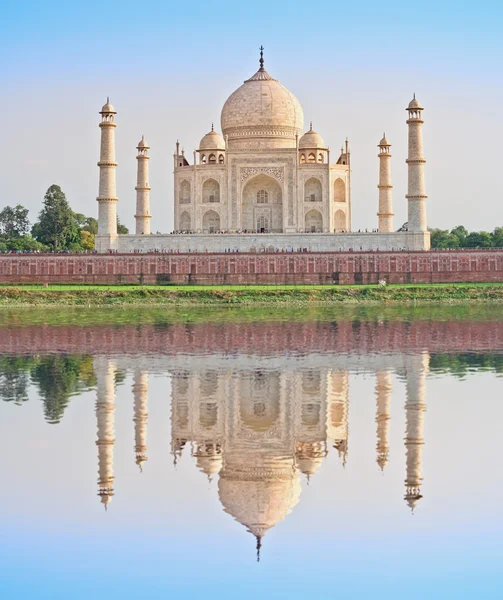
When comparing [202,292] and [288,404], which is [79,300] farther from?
[288,404]

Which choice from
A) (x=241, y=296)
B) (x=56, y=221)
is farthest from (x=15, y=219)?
(x=241, y=296)

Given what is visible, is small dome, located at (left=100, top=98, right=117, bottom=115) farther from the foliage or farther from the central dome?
the foliage

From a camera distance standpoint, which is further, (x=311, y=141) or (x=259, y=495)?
(x=311, y=141)

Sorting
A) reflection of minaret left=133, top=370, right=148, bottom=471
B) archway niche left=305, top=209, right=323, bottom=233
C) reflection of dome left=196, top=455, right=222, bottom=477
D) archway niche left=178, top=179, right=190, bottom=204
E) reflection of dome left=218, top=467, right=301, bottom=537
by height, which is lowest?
reflection of dome left=218, top=467, right=301, bottom=537

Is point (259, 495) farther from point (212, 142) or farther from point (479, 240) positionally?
point (479, 240)

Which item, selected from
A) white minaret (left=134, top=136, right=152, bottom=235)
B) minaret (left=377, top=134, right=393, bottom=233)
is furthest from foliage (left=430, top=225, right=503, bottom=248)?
white minaret (left=134, top=136, right=152, bottom=235)
